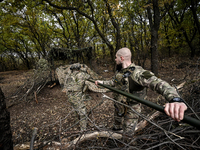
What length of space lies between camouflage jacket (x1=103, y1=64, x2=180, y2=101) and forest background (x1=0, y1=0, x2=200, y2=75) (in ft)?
14.9

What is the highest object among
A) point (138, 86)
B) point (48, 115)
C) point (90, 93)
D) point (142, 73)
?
point (142, 73)

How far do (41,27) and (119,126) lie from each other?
1459 cm

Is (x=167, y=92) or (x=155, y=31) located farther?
(x=155, y=31)

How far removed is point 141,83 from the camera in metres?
1.77

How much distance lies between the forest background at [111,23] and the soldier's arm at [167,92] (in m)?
4.82

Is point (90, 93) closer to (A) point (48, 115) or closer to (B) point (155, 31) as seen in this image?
(A) point (48, 115)

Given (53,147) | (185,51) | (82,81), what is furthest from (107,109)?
(185,51)

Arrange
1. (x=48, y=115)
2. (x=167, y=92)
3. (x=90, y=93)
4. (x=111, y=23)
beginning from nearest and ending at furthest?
(x=167, y=92) → (x=48, y=115) → (x=90, y=93) → (x=111, y=23)

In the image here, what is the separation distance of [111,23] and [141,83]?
492 inches

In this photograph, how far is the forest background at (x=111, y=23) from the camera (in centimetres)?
612

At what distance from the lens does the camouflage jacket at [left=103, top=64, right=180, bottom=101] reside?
1.32m

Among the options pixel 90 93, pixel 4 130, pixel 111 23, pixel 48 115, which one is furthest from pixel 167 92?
pixel 111 23

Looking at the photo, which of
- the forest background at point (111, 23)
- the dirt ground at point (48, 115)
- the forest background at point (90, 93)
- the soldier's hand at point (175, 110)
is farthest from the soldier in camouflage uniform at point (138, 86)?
the forest background at point (111, 23)

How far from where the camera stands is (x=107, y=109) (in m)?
5.03
